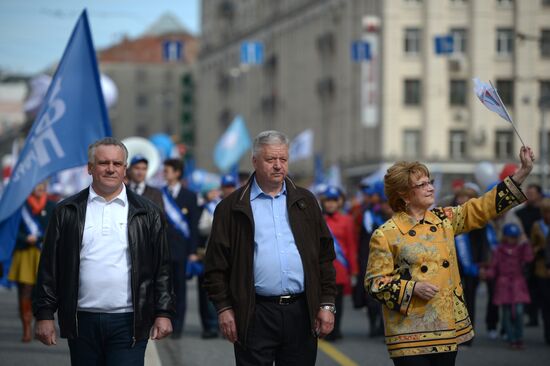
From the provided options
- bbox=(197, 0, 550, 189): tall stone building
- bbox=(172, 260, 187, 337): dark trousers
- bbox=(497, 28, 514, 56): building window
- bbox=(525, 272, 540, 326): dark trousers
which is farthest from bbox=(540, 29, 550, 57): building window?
bbox=(172, 260, 187, 337): dark trousers

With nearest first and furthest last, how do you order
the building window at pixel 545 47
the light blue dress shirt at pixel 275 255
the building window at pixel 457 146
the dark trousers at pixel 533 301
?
1. the light blue dress shirt at pixel 275 255
2. the dark trousers at pixel 533 301
3. the building window at pixel 545 47
4. the building window at pixel 457 146

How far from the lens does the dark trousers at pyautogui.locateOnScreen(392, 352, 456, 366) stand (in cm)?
701

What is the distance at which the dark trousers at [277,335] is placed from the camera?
7.12 m

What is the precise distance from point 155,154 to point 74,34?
21.5ft

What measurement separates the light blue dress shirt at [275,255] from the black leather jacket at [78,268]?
517 mm

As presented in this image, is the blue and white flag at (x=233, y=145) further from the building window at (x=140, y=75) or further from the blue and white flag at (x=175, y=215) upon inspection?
the building window at (x=140, y=75)

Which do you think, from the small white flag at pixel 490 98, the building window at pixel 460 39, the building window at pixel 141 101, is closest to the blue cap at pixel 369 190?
the small white flag at pixel 490 98

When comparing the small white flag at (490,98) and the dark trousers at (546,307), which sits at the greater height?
the small white flag at (490,98)

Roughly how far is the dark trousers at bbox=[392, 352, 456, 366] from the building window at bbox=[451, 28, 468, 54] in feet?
172

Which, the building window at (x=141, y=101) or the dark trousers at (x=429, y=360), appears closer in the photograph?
the dark trousers at (x=429, y=360)

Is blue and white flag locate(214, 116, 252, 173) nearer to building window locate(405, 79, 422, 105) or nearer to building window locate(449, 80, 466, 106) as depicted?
building window locate(405, 79, 422, 105)

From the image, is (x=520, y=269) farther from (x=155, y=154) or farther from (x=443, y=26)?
(x=443, y=26)

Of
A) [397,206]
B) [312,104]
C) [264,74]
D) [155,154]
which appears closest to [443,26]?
[312,104]

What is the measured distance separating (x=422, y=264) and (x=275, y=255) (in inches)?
31.4
